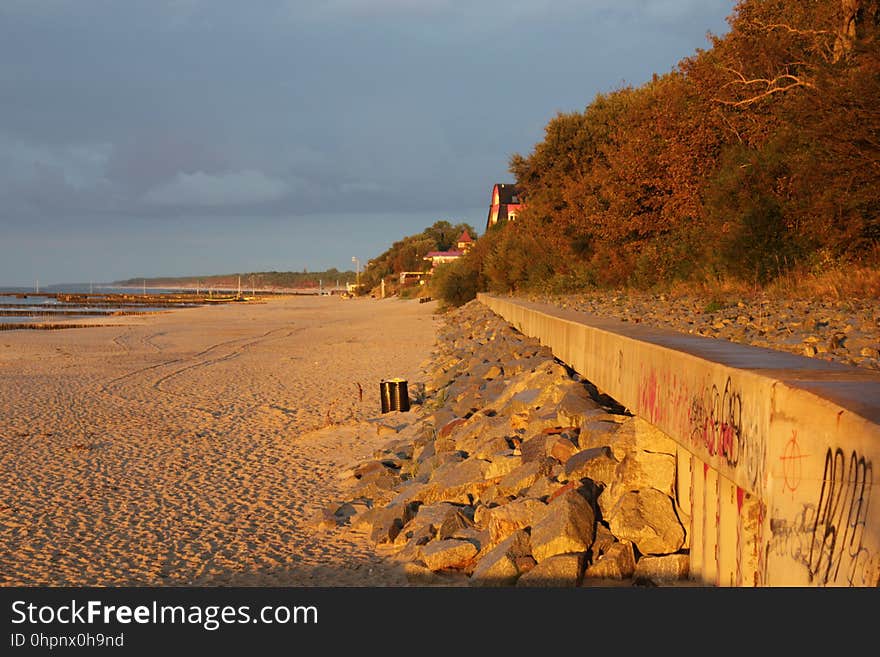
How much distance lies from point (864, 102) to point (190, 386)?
1429 centimetres

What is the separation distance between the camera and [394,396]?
501 inches

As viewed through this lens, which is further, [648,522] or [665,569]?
[648,522]

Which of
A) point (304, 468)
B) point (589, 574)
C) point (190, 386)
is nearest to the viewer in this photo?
point (589, 574)

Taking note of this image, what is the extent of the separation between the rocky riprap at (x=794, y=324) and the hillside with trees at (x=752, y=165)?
125 inches

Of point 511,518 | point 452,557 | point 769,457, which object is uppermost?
point 769,457

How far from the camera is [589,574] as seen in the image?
4707mm

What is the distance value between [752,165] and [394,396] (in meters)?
10.7

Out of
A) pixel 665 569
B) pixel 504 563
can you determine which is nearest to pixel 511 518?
pixel 504 563

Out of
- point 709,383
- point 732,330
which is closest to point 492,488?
point 709,383

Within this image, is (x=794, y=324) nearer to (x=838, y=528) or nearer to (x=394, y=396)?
(x=394, y=396)

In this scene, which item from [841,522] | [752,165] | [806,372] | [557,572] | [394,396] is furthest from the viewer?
[752,165]

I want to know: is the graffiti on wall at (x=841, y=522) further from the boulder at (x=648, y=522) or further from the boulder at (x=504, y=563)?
the boulder at (x=504, y=563)

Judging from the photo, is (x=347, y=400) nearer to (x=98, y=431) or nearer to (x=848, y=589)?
(x=98, y=431)

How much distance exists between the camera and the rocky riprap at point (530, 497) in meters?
4.79
